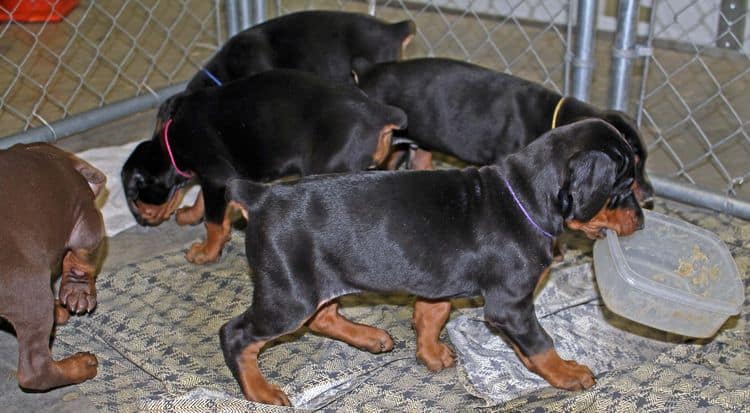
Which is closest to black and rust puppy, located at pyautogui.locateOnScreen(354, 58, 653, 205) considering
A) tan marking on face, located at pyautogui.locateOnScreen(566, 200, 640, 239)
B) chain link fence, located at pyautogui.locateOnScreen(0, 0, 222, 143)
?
tan marking on face, located at pyautogui.locateOnScreen(566, 200, 640, 239)

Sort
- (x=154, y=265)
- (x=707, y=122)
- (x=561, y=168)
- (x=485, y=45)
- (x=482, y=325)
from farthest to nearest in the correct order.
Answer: (x=485, y=45)
(x=707, y=122)
(x=154, y=265)
(x=482, y=325)
(x=561, y=168)

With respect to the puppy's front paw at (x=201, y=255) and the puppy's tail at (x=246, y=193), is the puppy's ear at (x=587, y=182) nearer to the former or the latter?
the puppy's tail at (x=246, y=193)

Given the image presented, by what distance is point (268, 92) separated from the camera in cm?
450

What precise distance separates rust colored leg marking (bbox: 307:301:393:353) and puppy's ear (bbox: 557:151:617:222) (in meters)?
1.05

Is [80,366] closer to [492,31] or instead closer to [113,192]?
[113,192]

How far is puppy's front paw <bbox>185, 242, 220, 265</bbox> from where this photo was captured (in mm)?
4754

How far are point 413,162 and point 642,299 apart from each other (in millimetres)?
1952

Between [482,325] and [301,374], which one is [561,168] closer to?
[482,325]

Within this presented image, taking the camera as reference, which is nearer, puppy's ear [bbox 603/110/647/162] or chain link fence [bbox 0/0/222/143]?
puppy's ear [bbox 603/110/647/162]

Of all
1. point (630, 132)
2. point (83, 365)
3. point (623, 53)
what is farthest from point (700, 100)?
point (83, 365)

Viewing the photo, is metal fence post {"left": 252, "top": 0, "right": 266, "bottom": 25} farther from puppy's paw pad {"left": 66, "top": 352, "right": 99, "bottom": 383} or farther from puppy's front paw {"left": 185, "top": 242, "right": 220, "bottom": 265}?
puppy's paw pad {"left": 66, "top": 352, "right": 99, "bottom": 383}

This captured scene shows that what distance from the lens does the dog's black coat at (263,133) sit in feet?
14.1

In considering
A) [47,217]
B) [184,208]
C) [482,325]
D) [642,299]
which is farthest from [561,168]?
[184,208]

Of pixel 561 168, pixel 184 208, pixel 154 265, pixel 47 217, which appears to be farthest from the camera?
pixel 184 208
